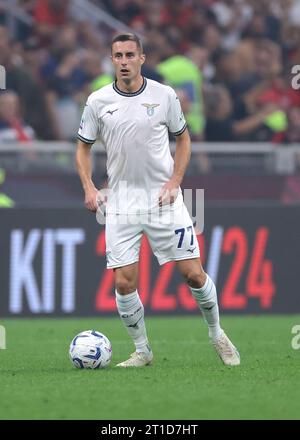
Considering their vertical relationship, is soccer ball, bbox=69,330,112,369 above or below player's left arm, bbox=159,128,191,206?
below

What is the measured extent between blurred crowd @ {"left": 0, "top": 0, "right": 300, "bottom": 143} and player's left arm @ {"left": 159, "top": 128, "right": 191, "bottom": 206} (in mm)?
5627

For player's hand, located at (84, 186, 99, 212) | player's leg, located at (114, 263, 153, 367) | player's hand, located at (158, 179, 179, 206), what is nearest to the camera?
player's hand, located at (84, 186, 99, 212)

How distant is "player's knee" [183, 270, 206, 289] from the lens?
927 centimetres

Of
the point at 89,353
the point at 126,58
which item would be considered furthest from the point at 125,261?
the point at 126,58

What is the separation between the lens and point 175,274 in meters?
14.9

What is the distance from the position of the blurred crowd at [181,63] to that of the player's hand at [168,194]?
5.85 metres

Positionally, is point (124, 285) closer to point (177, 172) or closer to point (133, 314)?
point (133, 314)

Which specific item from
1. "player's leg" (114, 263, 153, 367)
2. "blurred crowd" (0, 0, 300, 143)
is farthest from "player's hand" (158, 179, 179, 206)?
"blurred crowd" (0, 0, 300, 143)

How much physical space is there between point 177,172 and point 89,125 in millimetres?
740

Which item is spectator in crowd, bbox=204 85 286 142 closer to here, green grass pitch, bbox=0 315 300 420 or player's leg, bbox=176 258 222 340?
green grass pitch, bbox=0 315 300 420

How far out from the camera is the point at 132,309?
938 centimetres

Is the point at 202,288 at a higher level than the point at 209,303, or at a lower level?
higher
